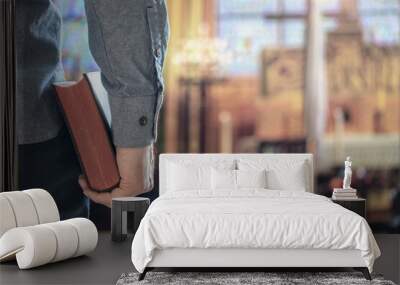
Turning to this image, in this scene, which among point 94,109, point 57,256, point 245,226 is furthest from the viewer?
point 94,109

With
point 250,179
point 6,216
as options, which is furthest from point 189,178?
point 6,216

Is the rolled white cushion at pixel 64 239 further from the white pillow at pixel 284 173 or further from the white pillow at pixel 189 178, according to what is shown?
the white pillow at pixel 284 173

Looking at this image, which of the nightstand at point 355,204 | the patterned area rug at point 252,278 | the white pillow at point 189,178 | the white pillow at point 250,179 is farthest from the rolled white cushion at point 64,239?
the nightstand at point 355,204

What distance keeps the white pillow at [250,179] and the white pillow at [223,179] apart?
5 centimetres

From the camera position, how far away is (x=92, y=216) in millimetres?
8125

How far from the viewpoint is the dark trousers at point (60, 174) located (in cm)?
803

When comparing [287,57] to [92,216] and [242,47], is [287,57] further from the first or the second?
[92,216]

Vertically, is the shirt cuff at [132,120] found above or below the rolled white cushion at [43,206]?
above

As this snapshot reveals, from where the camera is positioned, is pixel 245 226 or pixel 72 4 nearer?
pixel 245 226

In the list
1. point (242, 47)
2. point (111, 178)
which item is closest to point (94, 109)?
point (111, 178)

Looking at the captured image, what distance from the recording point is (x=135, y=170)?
8.00 metres

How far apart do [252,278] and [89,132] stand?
3.21 meters

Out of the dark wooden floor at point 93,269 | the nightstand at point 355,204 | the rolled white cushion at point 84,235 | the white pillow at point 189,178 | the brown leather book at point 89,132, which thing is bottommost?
the dark wooden floor at point 93,269

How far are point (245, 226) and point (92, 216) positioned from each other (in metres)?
3.14
